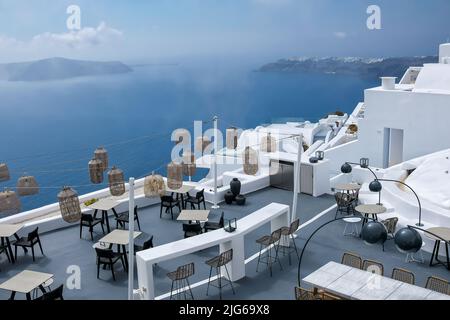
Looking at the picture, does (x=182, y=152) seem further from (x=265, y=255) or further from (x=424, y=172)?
(x=424, y=172)

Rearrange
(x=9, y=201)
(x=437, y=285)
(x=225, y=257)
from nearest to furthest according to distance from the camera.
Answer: (x=437, y=285) → (x=225, y=257) → (x=9, y=201)

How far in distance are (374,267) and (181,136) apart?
22.4ft

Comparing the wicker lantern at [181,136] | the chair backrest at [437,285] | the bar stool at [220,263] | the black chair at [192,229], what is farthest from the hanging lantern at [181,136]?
the chair backrest at [437,285]

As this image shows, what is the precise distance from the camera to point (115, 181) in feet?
41.7

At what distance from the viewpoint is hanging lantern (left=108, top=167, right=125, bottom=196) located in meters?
12.7

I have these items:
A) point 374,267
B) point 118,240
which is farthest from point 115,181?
point 374,267

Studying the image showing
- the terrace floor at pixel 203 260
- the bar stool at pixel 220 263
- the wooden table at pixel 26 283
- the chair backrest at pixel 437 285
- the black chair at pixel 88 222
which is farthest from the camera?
the black chair at pixel 88 222

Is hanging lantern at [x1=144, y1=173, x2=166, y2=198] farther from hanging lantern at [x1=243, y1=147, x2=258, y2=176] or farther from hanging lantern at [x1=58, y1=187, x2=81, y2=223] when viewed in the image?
hanging lantern at [x1=243, y1=147, x2=258, y2=176]

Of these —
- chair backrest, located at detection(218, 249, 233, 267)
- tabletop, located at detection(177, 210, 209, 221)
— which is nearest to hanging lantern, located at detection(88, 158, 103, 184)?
tabletop, located at detection(177, 210, 209, 221)

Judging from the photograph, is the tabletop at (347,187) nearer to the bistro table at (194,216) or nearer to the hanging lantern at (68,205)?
the bistro table at (194,216)

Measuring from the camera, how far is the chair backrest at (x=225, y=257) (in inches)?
406

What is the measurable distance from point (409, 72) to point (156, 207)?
25.9 m

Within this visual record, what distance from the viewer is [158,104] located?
106375 mm

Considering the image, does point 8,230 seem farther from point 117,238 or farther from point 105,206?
point 117,238
